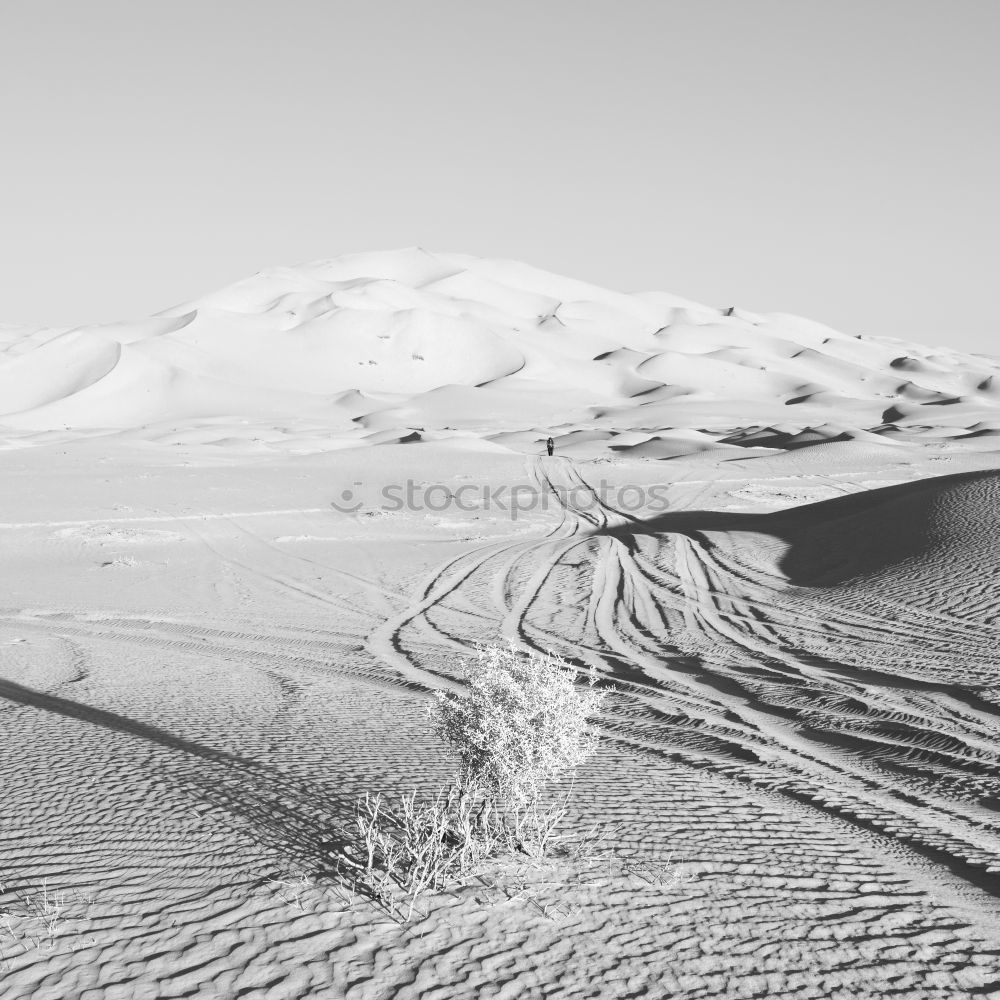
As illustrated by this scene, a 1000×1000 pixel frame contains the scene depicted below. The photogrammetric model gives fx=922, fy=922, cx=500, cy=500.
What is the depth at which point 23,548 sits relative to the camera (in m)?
16.9

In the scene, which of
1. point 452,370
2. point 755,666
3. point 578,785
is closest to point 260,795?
point 578,785

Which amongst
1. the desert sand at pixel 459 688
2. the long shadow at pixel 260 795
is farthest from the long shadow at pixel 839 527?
the long shadow at pixel 260 795

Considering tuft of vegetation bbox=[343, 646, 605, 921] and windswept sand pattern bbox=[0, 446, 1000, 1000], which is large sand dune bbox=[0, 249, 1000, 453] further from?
tuft of vegetation bbox=[343, 646, 605, 921]

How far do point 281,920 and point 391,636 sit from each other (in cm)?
709

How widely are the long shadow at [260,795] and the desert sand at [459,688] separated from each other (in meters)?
0.03

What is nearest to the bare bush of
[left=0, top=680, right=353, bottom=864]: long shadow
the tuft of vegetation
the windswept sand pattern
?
the tuft of vegetation

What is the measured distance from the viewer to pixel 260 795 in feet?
16.6

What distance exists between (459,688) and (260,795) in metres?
3.32

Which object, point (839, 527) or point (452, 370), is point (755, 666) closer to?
point (839, 527)

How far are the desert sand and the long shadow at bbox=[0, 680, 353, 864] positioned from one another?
1.2 inches

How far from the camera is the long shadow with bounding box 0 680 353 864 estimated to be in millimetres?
4352

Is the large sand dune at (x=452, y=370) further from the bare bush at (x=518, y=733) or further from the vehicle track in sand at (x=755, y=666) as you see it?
the bare bush at (x=518, y=733)

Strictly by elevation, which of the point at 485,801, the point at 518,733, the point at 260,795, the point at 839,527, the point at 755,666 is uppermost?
the point at 518,733

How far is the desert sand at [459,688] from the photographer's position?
3.46 meters
